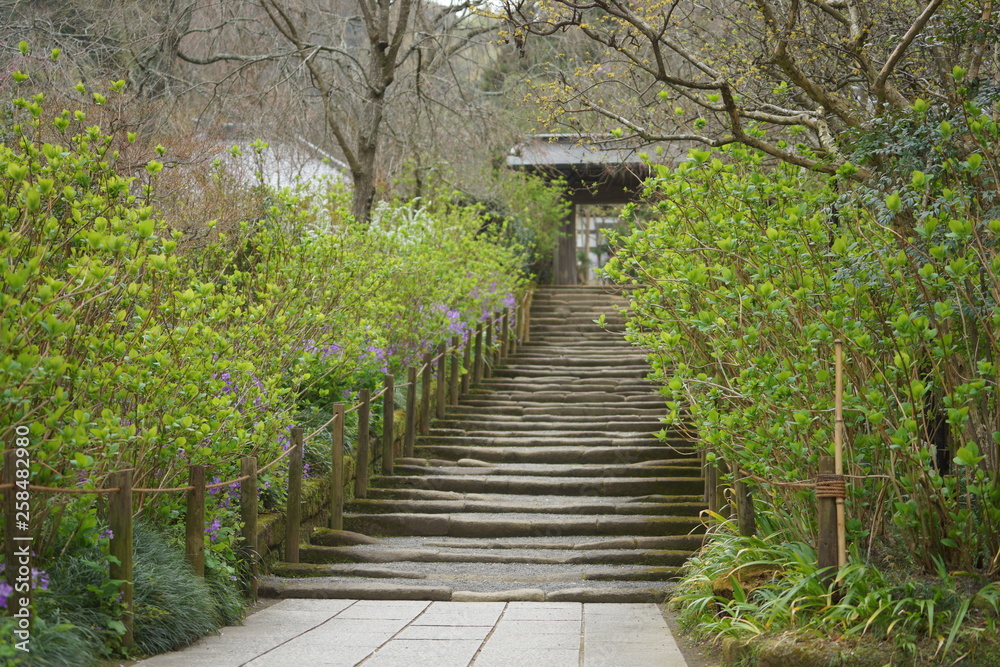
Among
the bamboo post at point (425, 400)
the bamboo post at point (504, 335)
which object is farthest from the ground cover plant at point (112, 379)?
the bamboo post at point (504, 335)

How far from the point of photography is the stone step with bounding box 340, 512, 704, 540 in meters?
9.09

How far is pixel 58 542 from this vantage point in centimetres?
533

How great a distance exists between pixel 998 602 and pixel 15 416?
4.55m

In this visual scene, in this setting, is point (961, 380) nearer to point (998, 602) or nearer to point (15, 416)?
point (998, 602)

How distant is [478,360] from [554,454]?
356 cm

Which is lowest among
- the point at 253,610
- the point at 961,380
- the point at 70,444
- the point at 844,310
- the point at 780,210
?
the point at 253,610

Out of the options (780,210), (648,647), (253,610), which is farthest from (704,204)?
(253,610)

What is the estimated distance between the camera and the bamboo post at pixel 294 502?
25.3 ft

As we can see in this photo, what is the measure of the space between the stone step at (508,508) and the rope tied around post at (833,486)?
4.48 metres

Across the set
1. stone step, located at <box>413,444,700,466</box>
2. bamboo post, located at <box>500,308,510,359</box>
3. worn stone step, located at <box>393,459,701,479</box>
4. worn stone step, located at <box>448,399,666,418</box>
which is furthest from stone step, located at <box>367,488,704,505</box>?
bamboo post, located at <box>500,308,510,359</box>

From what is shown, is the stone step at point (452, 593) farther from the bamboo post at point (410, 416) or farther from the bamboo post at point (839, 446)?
the bamboo post at point (410, 416)

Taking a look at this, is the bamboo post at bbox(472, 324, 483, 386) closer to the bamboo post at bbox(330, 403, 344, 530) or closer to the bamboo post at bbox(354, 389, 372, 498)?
the bamboo post at bbox(354, 389, 372, 498)

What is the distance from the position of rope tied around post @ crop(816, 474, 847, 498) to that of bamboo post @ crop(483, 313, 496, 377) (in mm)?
10496

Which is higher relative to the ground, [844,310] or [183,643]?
[844,310]
